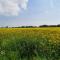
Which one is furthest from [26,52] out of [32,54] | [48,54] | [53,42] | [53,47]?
[53,42]

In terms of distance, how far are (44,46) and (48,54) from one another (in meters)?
0.96

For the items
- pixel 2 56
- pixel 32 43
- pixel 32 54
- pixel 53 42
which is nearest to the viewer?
pixel 2 56

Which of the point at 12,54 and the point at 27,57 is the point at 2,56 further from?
the point at 27,57

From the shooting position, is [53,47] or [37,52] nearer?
[37,52]

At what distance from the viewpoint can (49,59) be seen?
32.3 feet

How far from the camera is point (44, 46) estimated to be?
1141 cm

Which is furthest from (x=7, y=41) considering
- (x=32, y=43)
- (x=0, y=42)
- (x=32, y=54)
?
(x=32, y=54)

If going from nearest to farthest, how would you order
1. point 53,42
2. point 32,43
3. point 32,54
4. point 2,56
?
point 2,56
point 32,54
point 32,43
point 53,42

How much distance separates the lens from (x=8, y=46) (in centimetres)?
1158

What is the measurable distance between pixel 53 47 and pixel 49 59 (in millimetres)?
1676

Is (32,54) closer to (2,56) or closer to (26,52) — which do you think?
(26,52)

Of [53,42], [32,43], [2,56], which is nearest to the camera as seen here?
[2,56]

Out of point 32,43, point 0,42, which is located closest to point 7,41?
point 0,42

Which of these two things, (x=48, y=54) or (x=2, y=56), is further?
(x=48, y=54)
